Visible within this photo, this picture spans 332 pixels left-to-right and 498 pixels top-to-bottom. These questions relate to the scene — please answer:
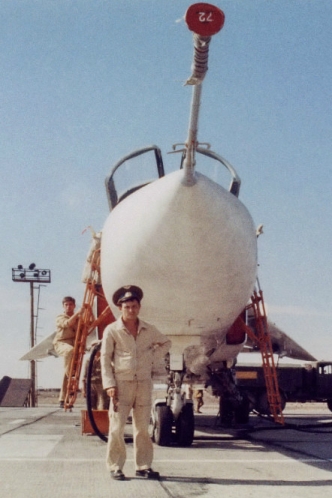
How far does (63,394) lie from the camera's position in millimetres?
8148

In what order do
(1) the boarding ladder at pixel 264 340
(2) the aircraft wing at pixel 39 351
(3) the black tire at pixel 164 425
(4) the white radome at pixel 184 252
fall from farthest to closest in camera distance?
(2) the aircraft wing at pixel 39 351 < (1) the boarding ladder at pixel 264 340 < (3) the black tire at pixel 164 425 < (4) the white radome at pixel 184 252

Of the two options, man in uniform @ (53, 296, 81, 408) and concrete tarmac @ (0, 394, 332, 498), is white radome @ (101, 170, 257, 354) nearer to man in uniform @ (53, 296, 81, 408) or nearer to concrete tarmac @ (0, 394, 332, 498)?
concrete tarmac @ (0, 394, 332, 498)

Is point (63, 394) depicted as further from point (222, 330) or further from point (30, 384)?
point (30, 384)

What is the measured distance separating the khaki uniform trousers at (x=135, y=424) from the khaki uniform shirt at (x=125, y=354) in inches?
3.4

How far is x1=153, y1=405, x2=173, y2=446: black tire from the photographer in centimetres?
680

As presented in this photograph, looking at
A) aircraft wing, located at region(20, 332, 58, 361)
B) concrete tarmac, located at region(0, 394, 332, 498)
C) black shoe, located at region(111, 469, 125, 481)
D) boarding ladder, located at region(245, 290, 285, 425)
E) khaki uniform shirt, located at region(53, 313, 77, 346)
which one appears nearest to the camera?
concrete tarmac, located at region(0, 394, 332, 498)

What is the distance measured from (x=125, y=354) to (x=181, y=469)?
1122 mm

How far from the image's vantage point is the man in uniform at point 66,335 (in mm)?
8008

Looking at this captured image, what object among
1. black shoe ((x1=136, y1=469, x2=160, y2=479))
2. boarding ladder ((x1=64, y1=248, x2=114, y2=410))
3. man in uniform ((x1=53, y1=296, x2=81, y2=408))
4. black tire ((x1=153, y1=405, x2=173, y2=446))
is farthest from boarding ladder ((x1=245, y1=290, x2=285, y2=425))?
black shoe ((x1=136, y1=469, x2=160, y2=479))

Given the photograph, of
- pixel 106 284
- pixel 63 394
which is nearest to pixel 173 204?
pixel 106 284

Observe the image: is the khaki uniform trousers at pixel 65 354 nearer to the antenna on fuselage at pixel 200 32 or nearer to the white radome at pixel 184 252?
the white radome at pixel 184 252

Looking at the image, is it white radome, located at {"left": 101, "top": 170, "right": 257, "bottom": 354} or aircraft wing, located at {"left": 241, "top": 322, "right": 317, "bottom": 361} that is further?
aircraft wing, located at {"left": 241, "top": 322, "right": 317, "bottom": 361}

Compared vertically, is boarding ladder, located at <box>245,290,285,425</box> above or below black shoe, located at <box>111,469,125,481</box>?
above

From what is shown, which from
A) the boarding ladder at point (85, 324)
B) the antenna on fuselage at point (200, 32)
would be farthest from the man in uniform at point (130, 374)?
the boarding ladder at point (85, 324)
